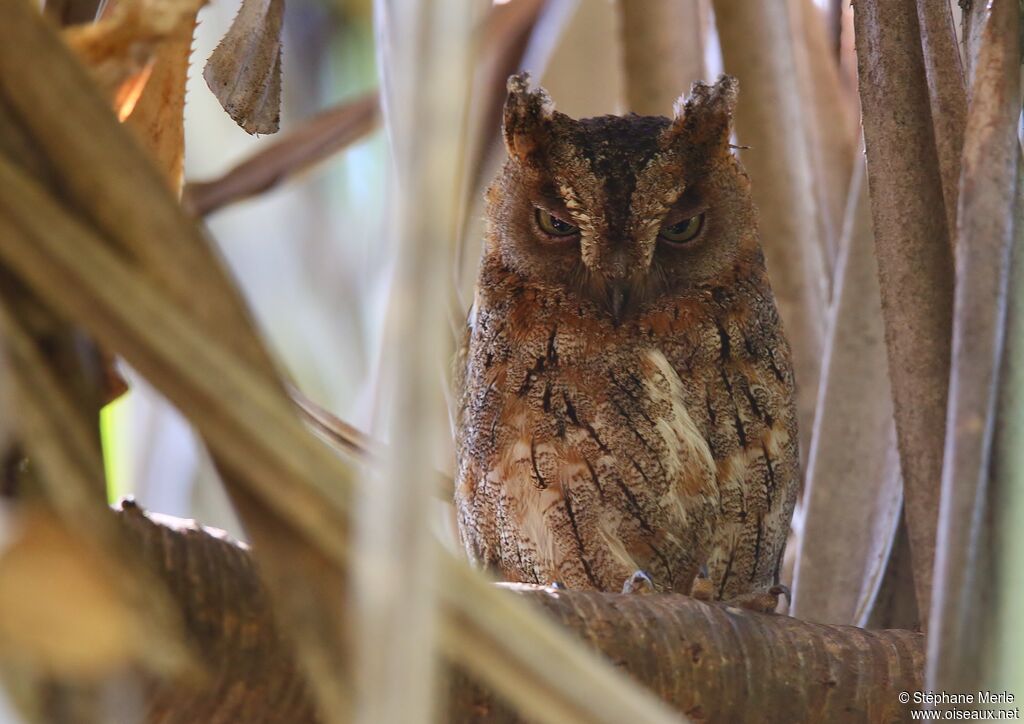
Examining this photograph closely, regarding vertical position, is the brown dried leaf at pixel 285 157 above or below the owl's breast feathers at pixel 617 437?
above

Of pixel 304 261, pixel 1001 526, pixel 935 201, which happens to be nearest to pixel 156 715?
pixel 1001 526

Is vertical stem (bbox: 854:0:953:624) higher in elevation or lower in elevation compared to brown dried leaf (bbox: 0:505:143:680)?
higher

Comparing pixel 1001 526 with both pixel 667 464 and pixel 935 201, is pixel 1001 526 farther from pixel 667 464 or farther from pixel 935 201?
pixel 667 464

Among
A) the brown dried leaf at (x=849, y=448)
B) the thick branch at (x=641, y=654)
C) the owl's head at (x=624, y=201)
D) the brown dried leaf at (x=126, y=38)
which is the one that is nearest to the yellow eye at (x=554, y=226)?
the owl's head at (x=624, y=201)

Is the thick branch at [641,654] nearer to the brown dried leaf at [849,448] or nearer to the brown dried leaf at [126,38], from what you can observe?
the brown dried leaf at [126,38]

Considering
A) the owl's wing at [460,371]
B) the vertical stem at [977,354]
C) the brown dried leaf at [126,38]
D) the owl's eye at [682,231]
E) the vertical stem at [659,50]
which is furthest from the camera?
the vertical stem at [659,50]

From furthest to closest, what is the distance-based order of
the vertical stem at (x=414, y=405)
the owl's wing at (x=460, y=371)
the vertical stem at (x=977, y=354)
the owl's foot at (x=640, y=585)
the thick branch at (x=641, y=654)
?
the owl's wing at (x=460, y=371) < the owl's foot at (x=640, y=585) < the thick branch at (x=641, y=654) < the vertical stem at (x=977, y=354) < the vertical stem at (x=414, y=405)

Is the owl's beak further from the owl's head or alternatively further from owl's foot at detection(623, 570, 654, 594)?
owl's foot at detection(623, 570, 654, 594)

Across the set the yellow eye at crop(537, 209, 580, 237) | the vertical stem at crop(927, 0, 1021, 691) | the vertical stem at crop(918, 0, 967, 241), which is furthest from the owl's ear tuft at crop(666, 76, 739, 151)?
the vertical stem at crop(927, 0, 1021, 691)

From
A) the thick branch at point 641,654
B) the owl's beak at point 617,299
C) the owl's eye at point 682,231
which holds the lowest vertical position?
the thick branch at point 641,654
